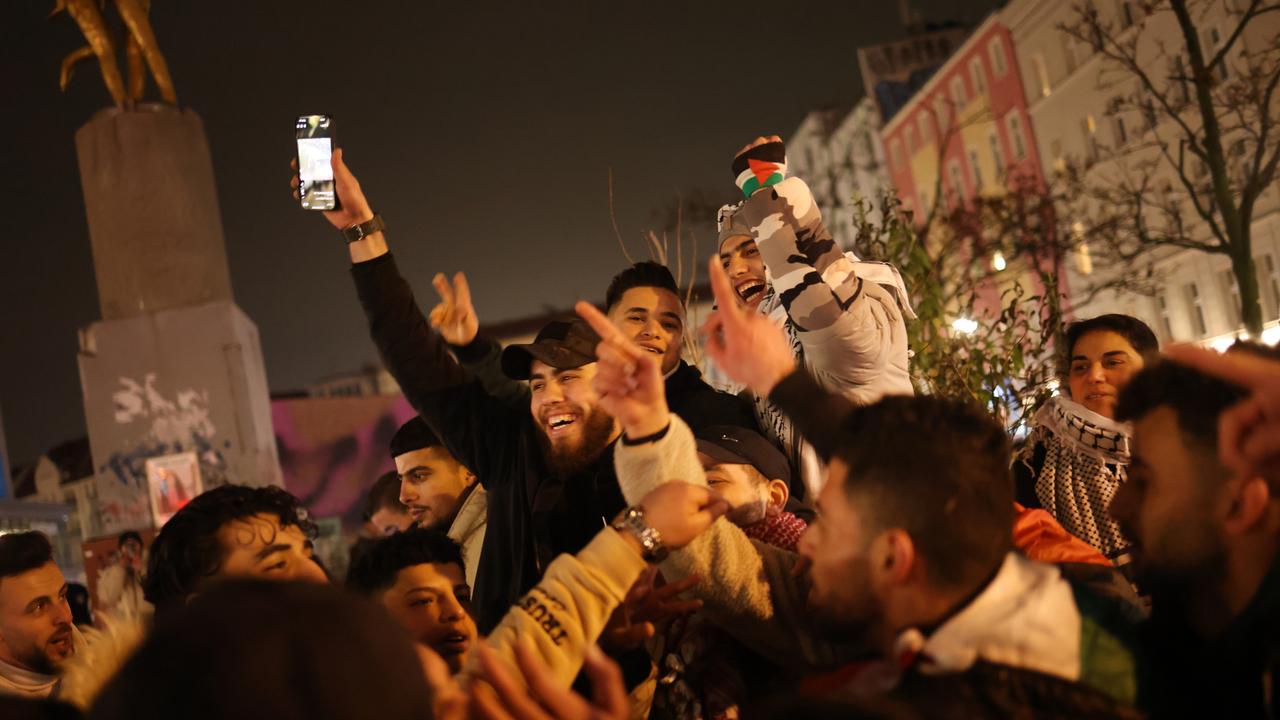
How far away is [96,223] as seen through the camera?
14688mm

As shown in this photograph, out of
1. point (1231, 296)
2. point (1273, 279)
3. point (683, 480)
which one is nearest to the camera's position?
point (683, 480)

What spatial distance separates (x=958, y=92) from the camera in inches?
1881

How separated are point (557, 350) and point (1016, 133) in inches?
1725

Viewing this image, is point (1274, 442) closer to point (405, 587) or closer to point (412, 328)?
point (405, 587)

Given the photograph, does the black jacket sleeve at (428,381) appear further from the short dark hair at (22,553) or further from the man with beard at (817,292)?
the short dark hair at (22,553)

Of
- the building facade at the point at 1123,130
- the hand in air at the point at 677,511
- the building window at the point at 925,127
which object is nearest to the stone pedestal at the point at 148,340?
the hand in air at the point at 677,511

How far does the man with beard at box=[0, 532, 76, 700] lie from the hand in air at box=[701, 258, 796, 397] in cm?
279

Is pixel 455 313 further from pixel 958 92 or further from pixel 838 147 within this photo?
pixel 838 147

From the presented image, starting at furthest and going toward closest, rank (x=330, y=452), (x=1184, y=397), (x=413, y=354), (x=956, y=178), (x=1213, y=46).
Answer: (x=956, y=178), (x=330, y=452), (x=1213, y=46), (x=413, y=354), (x=1184, y=397)

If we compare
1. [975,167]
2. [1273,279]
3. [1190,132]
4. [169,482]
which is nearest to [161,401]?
[169,482]

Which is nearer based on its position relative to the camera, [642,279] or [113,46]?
[642,279]

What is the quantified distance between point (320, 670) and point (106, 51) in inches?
598

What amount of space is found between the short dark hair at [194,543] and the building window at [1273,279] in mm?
32068

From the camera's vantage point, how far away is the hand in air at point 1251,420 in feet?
6.51
